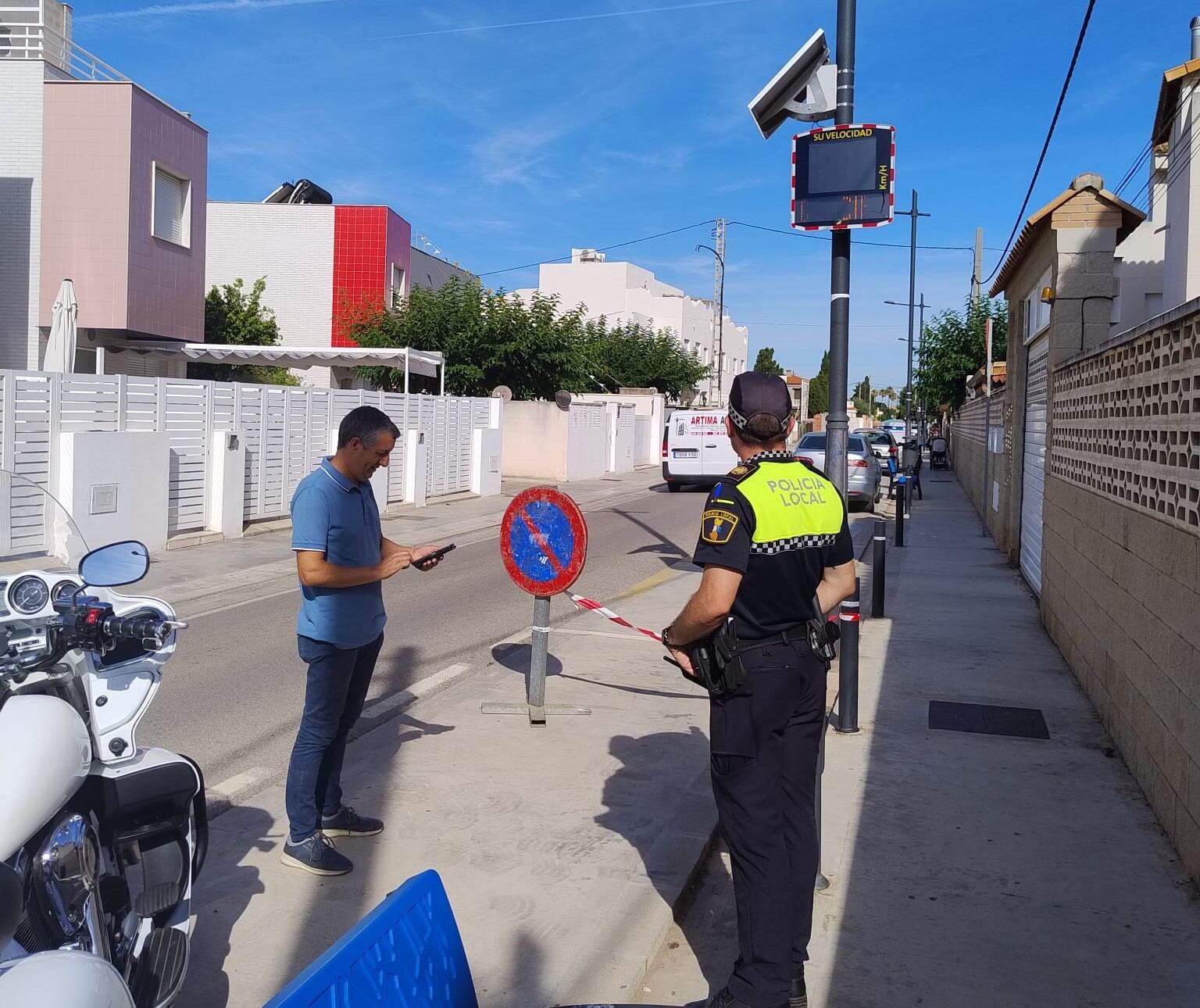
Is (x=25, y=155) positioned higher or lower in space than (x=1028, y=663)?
higher

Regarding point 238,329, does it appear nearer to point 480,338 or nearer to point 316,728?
point 480,338

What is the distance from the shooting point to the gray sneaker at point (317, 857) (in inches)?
173

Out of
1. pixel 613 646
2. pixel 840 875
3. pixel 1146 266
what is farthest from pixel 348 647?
pixel 1146 266

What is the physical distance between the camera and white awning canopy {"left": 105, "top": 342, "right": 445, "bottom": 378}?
2250 centimetres

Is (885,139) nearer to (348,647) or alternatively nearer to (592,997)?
(348,647)

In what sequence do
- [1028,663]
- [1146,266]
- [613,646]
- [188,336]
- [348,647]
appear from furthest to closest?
[1146,266] → [188,336] → [613,646] → [1028,663] → [348,647]

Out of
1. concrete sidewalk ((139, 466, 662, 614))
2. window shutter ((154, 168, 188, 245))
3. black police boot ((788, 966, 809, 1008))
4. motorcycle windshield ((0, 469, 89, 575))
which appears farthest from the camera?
window shutter ((154, 168, 188, 245))

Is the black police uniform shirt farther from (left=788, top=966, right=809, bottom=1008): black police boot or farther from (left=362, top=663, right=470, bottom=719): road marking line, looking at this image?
(left=362, top=663, right=470, bottom=719): road marking line

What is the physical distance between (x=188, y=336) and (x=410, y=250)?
14895 mm

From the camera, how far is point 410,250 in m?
37.2

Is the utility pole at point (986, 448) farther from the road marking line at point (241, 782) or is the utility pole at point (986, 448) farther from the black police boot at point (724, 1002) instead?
the black police boot at point (724, 1002)

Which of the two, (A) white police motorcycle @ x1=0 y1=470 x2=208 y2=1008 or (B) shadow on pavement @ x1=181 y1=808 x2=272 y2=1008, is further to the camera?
(B) shadow on pavement @ x1=181 y1=808 x2=272 y2=1008

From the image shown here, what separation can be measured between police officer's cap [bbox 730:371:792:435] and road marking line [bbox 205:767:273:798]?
10.7 ft

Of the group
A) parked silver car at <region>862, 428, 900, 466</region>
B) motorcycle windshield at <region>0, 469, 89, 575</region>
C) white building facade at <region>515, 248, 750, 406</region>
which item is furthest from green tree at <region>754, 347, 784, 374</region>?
motorcycle windshield at <region>0, 469, 89, 575</region>
